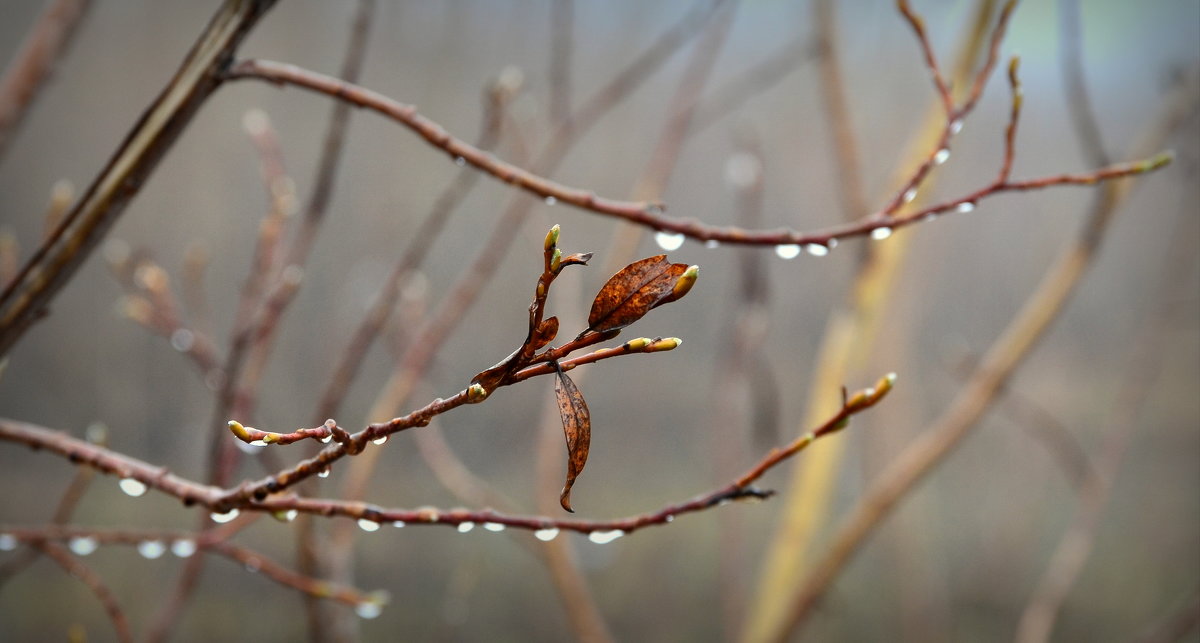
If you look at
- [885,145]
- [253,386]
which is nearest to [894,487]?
[253,386]

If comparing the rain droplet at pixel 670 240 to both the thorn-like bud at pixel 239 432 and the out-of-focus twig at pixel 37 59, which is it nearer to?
the thorn-like bud at pixel 239 432

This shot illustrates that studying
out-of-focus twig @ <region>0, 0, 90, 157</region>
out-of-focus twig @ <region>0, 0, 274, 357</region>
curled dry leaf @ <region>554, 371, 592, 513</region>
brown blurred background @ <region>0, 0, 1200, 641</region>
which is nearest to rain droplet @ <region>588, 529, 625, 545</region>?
curled dry leaf @ <region>554, 371, 592, 513</region>

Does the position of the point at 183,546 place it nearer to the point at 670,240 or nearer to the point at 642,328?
the point at 670,240

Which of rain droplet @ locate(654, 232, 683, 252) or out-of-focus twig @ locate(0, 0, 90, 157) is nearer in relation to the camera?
rain droplet @ locate(654, 232, 683, 252)

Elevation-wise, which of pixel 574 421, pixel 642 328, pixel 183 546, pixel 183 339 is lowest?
pixel 574 421

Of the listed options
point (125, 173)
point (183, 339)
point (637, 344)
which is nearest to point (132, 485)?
point (125, 173)

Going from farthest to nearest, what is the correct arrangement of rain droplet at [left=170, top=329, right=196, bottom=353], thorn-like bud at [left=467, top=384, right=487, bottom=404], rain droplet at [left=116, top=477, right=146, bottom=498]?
rain droplet at [left=170, top=329, right=196, bottom=353]
rain droplet at [left=116, top=477, right=146, bottom=498]
thorn-like bud at [left=467, top=384, right=487, bottom=404]

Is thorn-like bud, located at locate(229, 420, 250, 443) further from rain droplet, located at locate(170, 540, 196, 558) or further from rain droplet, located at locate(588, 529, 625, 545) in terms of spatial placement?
rain droplet, located at locate(170, 540, 196, 558)

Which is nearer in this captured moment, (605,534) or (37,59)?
(605,534)
